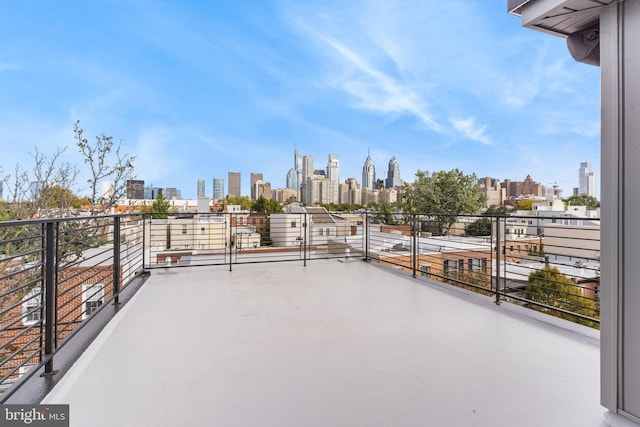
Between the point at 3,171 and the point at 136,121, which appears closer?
the point at 3,171

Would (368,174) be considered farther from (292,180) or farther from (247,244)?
(247,244)

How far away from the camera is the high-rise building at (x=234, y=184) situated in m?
27.0

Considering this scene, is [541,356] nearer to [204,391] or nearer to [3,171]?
[204,391]

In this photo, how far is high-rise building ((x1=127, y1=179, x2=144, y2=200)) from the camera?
6.19m

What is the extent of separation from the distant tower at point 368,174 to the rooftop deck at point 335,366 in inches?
923

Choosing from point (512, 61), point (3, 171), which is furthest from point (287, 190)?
point (3, 171)

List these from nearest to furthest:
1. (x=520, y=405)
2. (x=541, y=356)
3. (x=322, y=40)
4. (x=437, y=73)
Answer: (x=520, y=405)
(x=541, y=356)
(x=322, y=40)
(x=437, y=73)

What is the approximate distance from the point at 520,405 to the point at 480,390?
0.15 m

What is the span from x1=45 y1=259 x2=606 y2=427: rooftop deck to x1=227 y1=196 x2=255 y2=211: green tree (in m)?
23.6

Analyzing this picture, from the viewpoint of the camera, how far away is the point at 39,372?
146 centimetres

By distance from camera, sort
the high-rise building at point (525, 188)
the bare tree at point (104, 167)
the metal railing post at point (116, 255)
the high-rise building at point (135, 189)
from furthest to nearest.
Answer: the high-rise building at point (525, 188) → the high-rise building at point (135, 189) → the bare tree at point (104, 167) → the metal railing post at point (116, 255)

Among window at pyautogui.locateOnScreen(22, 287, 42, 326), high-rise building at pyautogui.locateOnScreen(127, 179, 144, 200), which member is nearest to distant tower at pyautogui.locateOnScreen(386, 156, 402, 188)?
high-rise building at pyautogui.locateOnScreen(127, 179, 144, 200)

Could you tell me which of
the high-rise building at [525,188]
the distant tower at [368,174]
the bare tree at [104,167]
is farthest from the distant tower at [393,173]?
the bare tree at [104,167]

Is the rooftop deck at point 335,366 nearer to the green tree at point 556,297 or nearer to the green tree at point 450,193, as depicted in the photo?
the green tree at point 556,297
